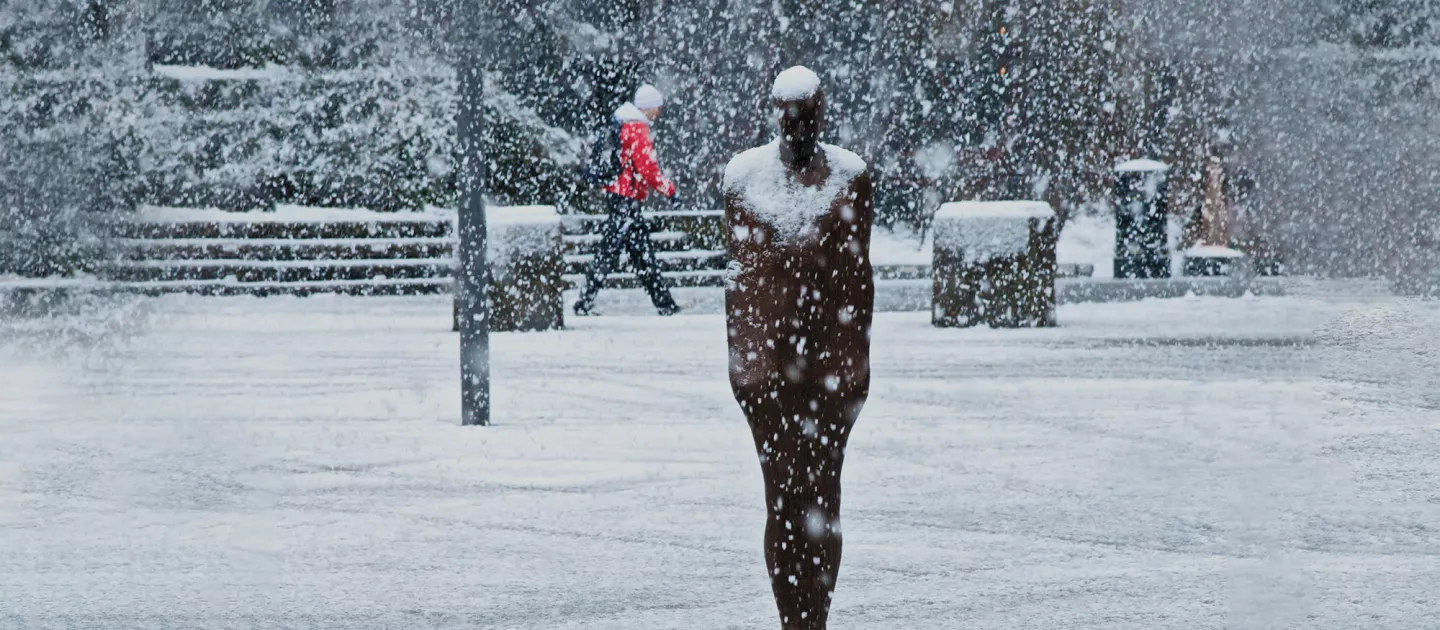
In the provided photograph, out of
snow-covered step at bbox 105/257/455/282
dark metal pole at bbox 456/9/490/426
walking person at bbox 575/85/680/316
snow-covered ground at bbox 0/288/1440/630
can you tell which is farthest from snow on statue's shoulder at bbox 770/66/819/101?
snow-covered step at bbox 105/257/455/282

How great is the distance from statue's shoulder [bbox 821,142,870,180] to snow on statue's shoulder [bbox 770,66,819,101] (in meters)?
0.11

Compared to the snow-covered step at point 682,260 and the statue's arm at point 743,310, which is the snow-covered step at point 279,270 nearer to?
the snow-covered step at point 682,260

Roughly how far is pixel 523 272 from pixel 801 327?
10056 mm

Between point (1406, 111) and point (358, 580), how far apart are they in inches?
956

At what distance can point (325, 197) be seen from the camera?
821 inches

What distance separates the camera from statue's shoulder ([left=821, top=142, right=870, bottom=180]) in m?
3.34

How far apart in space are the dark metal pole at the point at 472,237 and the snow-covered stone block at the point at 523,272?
16.9ft

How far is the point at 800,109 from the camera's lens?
333 centimetres

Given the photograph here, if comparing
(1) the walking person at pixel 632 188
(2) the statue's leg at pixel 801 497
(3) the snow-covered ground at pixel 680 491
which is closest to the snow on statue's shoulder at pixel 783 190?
(2) the statue's leg at pixel 801 497

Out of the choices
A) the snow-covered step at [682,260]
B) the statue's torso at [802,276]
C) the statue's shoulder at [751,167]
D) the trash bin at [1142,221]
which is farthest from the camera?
the trash bin at [1142,221]

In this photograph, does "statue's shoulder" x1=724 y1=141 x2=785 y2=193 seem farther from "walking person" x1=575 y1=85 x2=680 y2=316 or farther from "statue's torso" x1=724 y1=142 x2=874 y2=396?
"walking person" x1=575 y1=85 x2=680 y2=316

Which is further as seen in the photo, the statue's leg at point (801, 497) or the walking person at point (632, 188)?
the walking person at point (632, 188)

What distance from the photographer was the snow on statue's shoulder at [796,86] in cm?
332

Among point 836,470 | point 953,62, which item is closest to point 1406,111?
point 953,62
